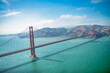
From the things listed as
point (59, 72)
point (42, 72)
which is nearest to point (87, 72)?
point (59, 72)

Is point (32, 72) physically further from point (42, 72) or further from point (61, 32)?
point (61, 32)

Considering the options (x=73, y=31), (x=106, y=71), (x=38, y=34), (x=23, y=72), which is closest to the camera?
(x=106, y=71)

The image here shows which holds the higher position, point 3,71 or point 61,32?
point 61,32

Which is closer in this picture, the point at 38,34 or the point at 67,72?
the point at 67,72

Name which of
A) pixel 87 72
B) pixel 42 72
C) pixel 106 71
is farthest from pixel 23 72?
pixel 106 71

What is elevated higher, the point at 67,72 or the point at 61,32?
the point at 61,32

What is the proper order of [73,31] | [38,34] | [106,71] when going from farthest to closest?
[73,31]
[38,34]
[106,71]

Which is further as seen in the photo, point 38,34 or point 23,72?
point 38,34

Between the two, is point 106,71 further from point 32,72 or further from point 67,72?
point 32,72

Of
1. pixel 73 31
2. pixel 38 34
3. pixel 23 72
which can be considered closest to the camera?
pixel 23 72
